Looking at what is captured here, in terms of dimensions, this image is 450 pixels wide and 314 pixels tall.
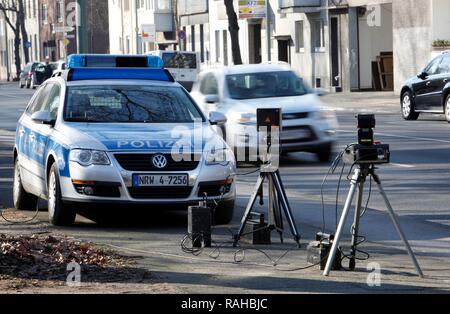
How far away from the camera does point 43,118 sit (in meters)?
13.8

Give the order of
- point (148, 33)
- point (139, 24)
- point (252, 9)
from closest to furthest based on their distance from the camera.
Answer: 1. point (252, 9)
2. point (148, 33)
3. point (139, 24)

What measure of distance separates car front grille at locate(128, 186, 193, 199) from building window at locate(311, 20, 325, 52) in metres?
40.7

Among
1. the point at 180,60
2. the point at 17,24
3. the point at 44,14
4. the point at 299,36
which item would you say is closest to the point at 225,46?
the point at 299,36

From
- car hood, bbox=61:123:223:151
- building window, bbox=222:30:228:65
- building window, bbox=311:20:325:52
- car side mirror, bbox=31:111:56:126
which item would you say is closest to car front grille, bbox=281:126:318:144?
car hood, bbox=61:123:223:151

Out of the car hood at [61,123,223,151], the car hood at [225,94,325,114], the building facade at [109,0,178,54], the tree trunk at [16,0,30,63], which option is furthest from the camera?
the tree trunk at [16,0,30,63]

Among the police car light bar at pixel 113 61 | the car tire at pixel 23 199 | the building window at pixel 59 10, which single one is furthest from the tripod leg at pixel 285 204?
the building window at pixel 59 10

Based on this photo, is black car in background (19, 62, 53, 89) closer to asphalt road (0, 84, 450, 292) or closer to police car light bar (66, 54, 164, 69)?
asphalt road (0, 84, 450, 292)

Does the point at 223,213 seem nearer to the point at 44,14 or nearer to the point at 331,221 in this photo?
the point at 331,221

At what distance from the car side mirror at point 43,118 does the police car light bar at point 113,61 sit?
54.1 inches

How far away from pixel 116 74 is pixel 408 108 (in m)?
18.3

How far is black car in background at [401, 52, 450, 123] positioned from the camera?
98.8 ft

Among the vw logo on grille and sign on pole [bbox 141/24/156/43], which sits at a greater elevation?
sign on pole [bbox 141/24/156/43]
